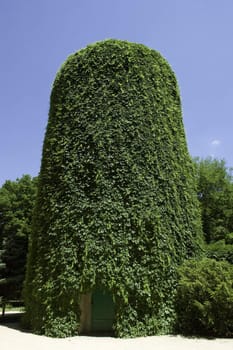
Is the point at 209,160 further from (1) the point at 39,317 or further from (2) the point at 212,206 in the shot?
(1) the point at 39,317

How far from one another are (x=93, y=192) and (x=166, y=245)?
3076mm

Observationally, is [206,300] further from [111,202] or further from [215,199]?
[215,199]

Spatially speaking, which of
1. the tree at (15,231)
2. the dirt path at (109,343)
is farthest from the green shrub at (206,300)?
the tree at (15,231)

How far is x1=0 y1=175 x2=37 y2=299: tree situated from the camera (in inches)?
700

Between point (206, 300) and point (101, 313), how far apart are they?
3797mm

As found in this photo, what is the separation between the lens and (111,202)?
11.6 m

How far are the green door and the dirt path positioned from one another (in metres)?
1.46

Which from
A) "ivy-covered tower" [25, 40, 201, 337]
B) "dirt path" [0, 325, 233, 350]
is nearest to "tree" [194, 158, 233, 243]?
"ivy-covered tower" [25, 40, 201, 337]

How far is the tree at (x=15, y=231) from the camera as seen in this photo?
58.3 feet

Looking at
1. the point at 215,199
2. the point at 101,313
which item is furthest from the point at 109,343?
the point at 215,199

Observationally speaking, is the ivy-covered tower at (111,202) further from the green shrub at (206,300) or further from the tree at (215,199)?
the tree at (215,199)

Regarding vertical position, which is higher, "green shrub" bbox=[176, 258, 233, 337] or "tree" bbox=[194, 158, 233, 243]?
"tree" bbox=[194, 158, 233, 243]

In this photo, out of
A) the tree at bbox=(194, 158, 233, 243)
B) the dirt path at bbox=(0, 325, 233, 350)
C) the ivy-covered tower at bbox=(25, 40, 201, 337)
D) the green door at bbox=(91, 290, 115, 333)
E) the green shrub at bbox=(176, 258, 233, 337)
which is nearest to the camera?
the dirt path at bbox=(0, 325, 233, 350)

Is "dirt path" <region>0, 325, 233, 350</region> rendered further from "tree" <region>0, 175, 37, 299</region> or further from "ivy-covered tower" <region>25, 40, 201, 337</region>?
"tree" <region>0, 175, 37, 299</region>
